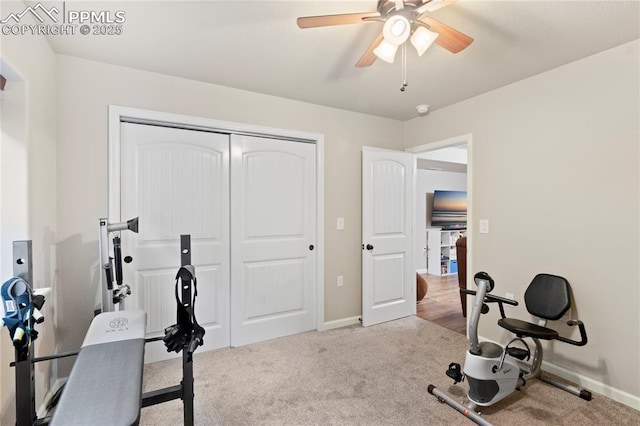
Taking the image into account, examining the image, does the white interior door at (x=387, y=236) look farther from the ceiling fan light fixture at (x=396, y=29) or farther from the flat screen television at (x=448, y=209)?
the flat screen television at (x=448, y=209)

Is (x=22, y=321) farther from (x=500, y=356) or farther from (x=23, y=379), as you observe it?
(x=500, y=356)

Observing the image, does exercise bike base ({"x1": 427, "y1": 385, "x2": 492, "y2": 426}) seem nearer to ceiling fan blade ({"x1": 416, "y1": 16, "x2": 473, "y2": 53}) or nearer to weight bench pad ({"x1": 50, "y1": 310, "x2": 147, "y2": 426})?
weight bench pad ({"x1": 50, "y1": 310, "x2": 147, "y2": 426})

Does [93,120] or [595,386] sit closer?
[595,386]

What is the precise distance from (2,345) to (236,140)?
83.5 inches

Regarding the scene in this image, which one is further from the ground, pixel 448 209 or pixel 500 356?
pixel 448 209

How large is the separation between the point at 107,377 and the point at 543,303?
291 cm

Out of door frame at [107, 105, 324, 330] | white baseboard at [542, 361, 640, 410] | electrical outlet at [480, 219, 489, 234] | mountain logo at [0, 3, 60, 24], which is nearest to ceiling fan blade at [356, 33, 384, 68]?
door frame at [107, 105, 324, 330]

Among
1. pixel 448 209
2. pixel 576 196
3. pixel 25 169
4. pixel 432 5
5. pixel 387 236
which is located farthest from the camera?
pixel 448 209

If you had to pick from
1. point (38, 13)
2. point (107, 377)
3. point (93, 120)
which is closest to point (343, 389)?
point (107, 377)

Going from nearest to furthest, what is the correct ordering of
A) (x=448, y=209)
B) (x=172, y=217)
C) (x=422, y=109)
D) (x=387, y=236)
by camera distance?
(x=172, y=217) < (x=422, y=109) < (x=387, y=236) < (x=448, y=209)

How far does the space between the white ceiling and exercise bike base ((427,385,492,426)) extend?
7.87 feet

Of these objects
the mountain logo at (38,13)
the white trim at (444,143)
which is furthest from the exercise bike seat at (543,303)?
the mountain logo at (38,13)

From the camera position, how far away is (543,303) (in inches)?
94.4

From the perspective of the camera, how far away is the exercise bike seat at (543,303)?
2183 millimetres
